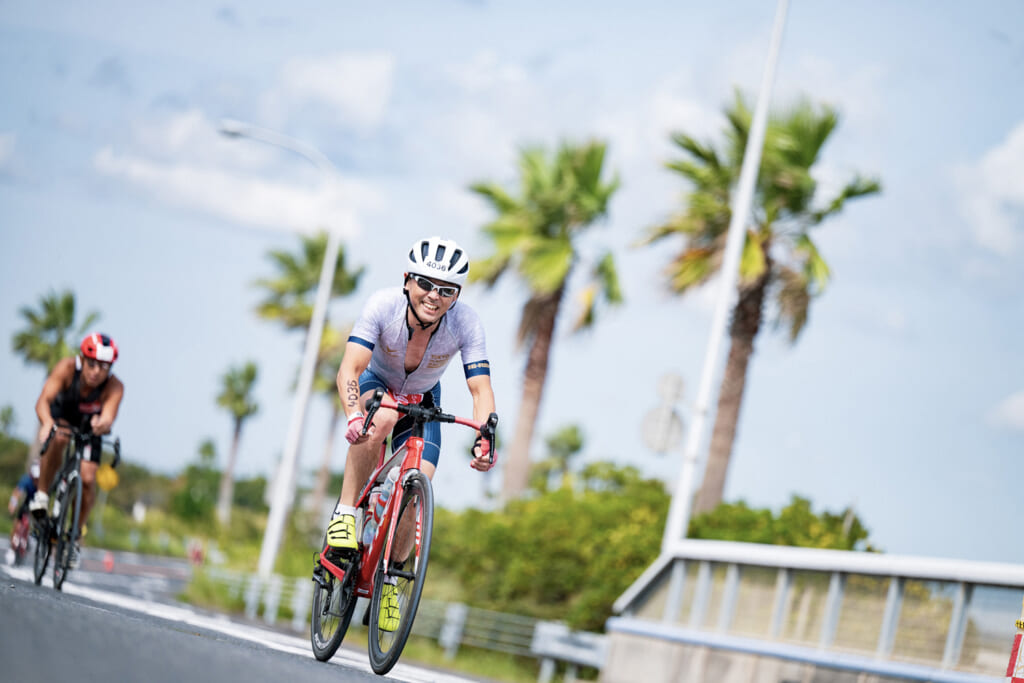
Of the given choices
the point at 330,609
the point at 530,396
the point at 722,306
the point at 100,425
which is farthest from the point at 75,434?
the point at 530,396

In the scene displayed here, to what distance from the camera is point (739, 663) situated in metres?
12.4

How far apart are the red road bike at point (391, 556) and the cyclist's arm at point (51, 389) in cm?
364

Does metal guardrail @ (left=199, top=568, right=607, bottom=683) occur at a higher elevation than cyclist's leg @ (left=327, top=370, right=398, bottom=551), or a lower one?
lower

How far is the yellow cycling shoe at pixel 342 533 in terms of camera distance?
6949 mm

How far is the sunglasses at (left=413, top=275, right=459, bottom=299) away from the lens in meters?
6.62

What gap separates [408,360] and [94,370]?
12.7 ft

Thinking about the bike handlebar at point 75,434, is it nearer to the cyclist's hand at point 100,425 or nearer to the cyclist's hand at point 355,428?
the cyclist's hand at point 100,425

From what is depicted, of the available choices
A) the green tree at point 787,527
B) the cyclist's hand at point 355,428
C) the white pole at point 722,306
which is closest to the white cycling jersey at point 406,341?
the cyclist's hand at point 355,428

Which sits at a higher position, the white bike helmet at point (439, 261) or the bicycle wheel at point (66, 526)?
the white bike helmet at point (439, 261)

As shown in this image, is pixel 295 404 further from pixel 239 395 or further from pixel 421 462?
pixel 239 395

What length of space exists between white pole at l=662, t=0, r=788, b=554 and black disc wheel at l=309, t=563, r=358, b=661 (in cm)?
888

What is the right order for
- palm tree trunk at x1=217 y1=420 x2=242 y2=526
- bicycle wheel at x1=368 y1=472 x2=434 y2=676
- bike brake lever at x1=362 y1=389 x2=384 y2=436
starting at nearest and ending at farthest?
bicycle wheel at x1=368 y1=472 x2=434 y2=676 < bike brake lever at x1=362 y1=389 x2=384 y2=436 < palm tree trunk at x1=217 y1=420 x2=242 y2=526

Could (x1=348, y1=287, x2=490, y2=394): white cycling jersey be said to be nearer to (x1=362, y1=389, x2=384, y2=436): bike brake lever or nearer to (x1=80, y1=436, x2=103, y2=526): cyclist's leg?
(x1=362, y1=389, x2=384, y2=436): bike brake lever

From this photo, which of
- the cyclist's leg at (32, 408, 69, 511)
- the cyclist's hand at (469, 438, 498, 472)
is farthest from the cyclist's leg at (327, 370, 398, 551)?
the cyclist's leg at (32, 408, 69, 511)
